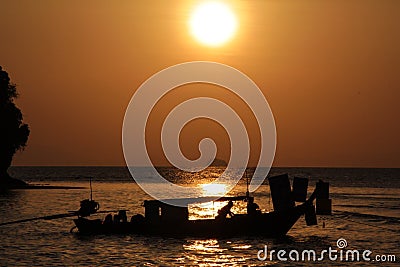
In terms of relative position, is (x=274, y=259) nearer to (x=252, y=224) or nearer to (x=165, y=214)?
(x=252, y=224)

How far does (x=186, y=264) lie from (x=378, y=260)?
43.2 feet

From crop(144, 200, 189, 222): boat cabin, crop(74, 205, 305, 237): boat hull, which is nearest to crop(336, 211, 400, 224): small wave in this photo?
crop(74, 205, 305, 237): boat hull

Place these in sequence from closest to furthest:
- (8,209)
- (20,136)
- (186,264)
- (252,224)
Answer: (186,264)
(252,224)
(8,209)
(20,136)

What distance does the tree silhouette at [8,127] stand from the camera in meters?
129

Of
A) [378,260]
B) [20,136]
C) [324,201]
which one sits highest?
[20,136]

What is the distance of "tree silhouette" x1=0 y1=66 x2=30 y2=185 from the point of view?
129 metres

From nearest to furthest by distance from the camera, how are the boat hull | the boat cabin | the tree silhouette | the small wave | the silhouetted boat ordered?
the silhouetted boat < the boat hull < the boat cabin < the small wave < the tree silhouette

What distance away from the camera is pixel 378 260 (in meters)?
45.9

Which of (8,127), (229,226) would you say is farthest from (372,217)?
(8,127)

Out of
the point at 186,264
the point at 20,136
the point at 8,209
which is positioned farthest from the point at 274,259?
the point at 20,136

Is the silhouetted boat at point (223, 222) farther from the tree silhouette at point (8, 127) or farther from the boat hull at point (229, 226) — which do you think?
the tree silhouette at point (8, 127)

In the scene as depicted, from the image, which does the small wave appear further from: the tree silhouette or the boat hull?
the tree silhouette

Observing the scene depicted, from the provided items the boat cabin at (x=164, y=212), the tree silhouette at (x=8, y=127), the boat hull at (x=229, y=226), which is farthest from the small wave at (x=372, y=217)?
the tree silhouette at (x=8, y=127)

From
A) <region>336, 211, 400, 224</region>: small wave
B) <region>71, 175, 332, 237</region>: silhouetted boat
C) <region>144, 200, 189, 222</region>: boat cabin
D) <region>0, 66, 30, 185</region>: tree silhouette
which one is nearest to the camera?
<region>71, 175, 332, 237</region>: silhouetted boat
